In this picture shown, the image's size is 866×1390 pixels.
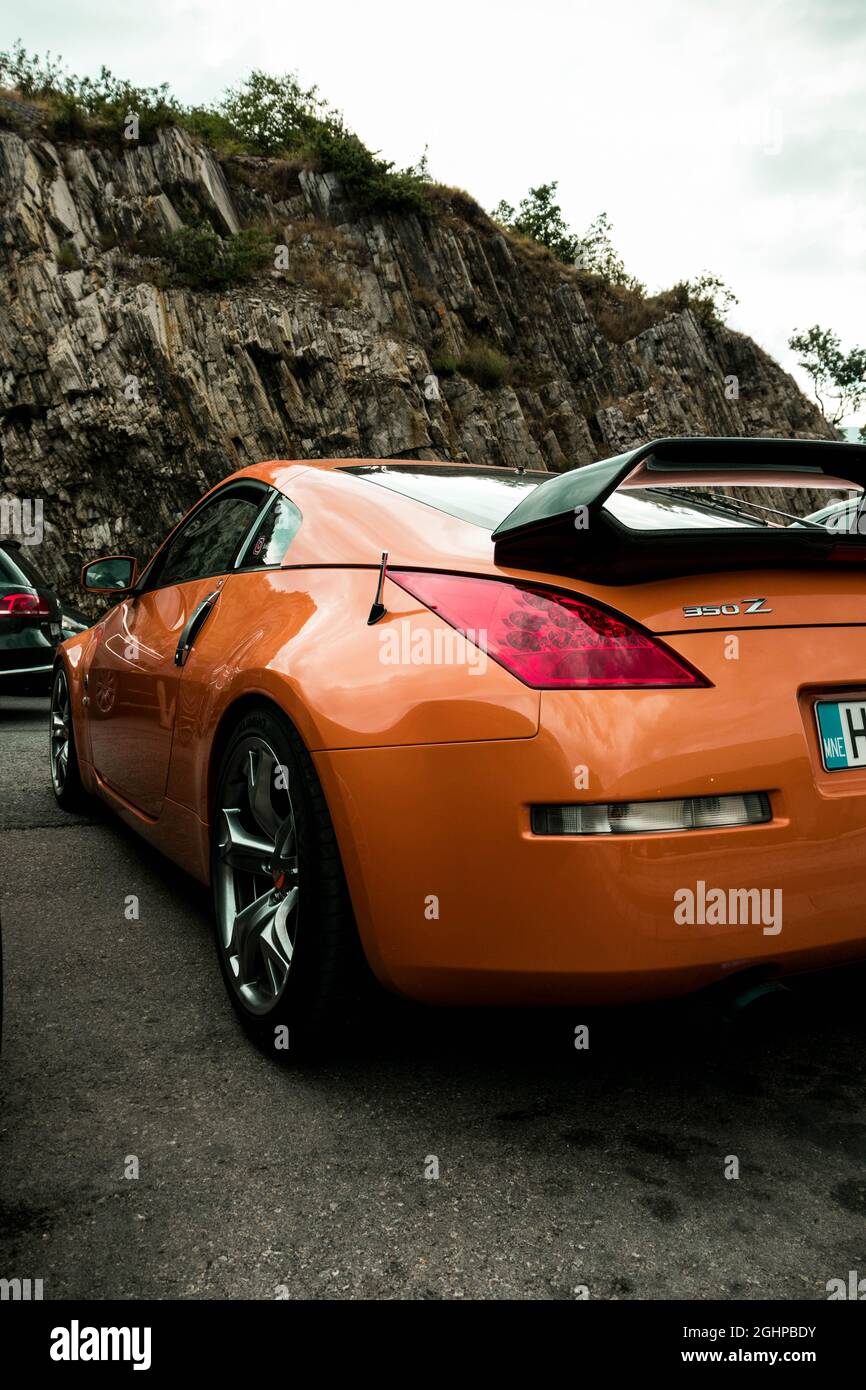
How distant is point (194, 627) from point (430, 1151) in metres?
1.65

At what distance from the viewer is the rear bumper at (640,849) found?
1809 mm

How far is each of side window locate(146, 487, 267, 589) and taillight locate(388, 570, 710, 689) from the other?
1279mm

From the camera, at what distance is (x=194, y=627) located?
304 centimetres

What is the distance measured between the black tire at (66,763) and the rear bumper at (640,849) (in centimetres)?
301

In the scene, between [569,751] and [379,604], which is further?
[379,604]

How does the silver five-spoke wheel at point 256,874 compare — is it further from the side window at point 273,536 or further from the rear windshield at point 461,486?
the rear windshield at point 461,486

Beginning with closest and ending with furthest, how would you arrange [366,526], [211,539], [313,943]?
[313,943] < [366,526] < [211,539]

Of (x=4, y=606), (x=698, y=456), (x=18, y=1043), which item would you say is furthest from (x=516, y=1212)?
(x=4, y=606)

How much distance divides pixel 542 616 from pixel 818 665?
0.53 metres

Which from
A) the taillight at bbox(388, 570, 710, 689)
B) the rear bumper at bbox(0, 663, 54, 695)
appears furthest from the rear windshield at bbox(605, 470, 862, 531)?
the rear bumper at bbox(0, 663, 54, 695)

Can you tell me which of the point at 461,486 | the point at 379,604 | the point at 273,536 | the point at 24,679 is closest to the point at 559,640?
the point at 379,604

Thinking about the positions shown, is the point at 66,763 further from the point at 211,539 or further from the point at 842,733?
the point at 842,733

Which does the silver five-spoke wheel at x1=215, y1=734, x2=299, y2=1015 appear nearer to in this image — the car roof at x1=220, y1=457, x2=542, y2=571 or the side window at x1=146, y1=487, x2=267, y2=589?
the car roof at x1=220, y1=457, x2=542, y2=571
